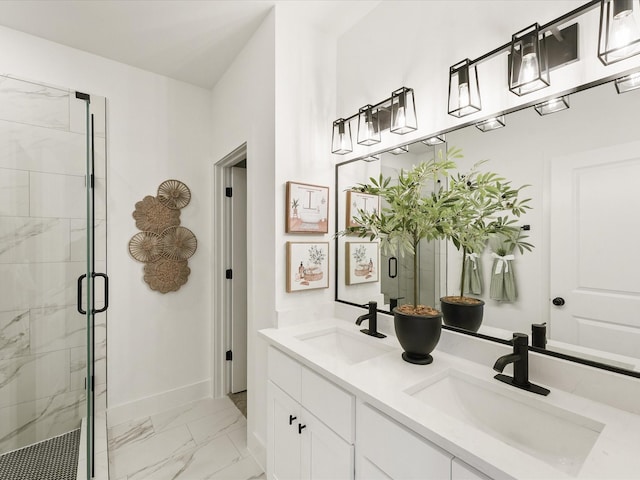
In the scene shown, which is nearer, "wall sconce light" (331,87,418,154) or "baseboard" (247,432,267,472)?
"wall sconce light" (331,87,418,154)

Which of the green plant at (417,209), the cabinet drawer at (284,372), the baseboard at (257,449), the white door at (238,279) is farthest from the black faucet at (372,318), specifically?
the white door at (238,279)

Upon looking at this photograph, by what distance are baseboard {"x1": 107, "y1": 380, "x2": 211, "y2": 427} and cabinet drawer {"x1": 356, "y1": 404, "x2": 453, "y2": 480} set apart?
2061mm

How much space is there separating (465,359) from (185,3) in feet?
7.79

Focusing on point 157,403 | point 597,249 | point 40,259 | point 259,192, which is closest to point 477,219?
point 597,249

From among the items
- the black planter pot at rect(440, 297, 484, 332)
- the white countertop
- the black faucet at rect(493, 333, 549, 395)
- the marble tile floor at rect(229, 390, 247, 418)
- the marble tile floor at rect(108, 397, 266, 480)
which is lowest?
the marble tile floor at rect(229, 390, 247, 418)

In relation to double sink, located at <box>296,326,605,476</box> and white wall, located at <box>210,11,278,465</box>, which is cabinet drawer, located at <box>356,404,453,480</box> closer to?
double sink, located at <box>296,326,605,476</box>

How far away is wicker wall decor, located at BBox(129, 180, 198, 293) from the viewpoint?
2.45m

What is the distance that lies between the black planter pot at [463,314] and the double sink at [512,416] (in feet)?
0.75

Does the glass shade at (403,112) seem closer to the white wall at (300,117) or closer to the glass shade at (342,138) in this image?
the glass shade at (342,138)

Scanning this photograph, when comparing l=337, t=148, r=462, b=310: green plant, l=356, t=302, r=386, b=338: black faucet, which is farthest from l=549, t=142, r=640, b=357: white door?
l=356, t=302, r=386, b=338: black faucet

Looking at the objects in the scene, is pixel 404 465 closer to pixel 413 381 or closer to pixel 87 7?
pixel 413 381

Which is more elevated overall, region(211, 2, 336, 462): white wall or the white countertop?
region(211, 2, 336, 462): white wall

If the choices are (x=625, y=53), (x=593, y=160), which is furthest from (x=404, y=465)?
(x=625, y=53)

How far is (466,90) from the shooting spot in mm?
1325
